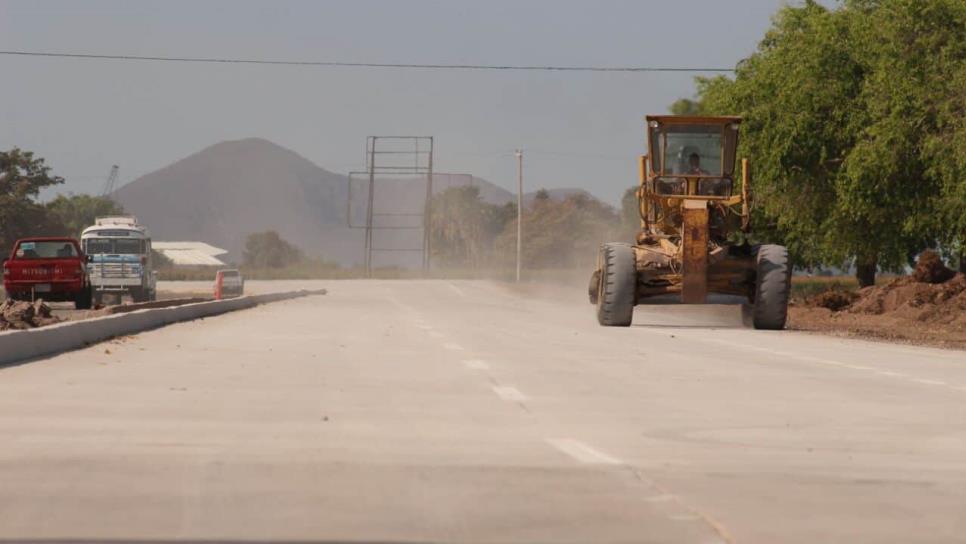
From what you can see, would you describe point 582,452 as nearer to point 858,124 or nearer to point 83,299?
point 858,124

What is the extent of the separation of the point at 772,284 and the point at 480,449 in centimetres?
2178

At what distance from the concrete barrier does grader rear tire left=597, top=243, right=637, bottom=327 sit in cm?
850

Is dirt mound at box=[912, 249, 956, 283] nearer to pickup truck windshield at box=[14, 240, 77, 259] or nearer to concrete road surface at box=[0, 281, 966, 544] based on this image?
pickup truck windshield at box=[14, 240, 77, 259]

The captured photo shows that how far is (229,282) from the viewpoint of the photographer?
82938mm

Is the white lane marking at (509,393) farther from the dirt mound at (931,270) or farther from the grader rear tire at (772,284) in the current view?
the dirt mound at (931,270)

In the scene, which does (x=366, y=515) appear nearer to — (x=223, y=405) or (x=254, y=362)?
(x=223, y=405)

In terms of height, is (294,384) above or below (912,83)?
below

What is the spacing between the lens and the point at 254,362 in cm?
Result: 1927

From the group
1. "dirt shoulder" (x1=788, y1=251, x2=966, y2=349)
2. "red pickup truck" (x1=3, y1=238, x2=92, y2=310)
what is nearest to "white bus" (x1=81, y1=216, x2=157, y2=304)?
"red pickup truck" (x1=3, y1=238, x2=92, y2=310)

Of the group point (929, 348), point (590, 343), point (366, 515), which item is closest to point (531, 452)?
point (366, 515)

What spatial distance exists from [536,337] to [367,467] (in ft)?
58.2

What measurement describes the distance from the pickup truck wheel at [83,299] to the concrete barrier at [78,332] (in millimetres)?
12616

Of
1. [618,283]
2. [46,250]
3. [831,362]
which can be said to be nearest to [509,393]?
[831,362]

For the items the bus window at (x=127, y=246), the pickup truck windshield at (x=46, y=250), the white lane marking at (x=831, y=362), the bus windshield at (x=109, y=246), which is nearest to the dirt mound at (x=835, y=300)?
the pickup truck windshield at (x=46, y=250)
